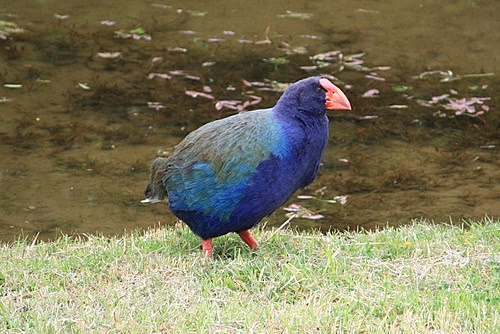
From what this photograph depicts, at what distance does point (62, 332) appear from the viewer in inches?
166

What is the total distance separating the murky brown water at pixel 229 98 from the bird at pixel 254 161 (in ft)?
6.23

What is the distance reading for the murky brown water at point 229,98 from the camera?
7480 millimetres

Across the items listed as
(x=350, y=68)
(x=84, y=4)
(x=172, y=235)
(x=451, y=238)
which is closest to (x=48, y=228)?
(x=172, y=235)

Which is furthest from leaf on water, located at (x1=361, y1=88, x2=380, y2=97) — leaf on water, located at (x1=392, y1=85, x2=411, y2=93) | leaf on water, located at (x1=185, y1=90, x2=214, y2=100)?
leaf on water, located at (x1=185, y1=90, x2=214, y2=100)

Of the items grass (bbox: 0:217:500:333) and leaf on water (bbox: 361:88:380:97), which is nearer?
grass (bbox: 0:217:500:333)

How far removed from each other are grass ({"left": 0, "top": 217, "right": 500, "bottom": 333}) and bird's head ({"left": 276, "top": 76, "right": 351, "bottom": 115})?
0.82m

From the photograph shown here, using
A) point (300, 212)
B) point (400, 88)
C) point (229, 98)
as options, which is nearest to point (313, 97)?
point (300, 212)

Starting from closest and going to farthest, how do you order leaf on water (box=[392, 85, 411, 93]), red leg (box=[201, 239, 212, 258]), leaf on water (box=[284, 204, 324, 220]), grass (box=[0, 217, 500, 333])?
grass (box=[0, 217, 500, 333]) → red leg (box=[201, 239, 212, 258]) → leaf on water (box=[284, 204, 324, 220]) → leaf on water (box=[392, 85, 411, 93])

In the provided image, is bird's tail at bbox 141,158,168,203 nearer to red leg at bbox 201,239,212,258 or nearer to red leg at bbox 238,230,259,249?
red leg at bbox 201,239,212,258

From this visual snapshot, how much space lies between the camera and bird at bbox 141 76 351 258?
5.02m

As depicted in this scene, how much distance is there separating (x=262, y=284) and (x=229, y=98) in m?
4.86

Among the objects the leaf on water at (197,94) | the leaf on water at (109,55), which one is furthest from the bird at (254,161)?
the leaf on water at (109,55)

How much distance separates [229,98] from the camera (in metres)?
9.45

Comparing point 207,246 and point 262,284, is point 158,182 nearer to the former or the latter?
point 207,246
